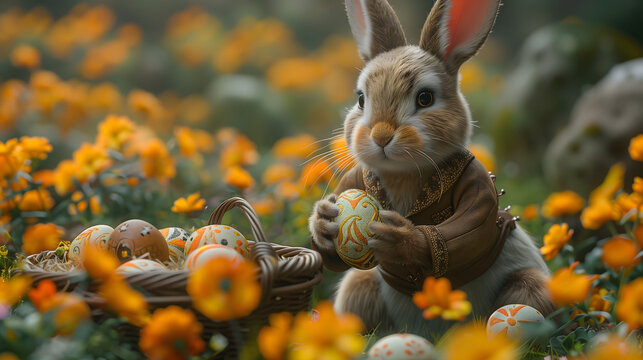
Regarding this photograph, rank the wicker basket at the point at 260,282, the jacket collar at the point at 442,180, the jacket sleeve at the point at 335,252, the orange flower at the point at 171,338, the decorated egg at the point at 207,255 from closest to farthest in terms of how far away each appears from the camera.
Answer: the orange flower at the point at 171,338
the wicker basket at the point at 260,282
the decorated egg at the point at 207,255
the jacket collar at the point at 442,180
the jacket sleeve at the point at 335,252

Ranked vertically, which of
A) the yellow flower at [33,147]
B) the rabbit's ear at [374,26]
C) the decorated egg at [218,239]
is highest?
the rabbit's ear at [374,26]

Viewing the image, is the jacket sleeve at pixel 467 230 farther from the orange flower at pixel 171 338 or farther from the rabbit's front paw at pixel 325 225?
the orange flower at pixel 171 338

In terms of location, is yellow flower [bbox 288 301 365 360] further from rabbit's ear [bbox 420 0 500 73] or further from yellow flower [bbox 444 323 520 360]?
rabbit's ear [bbox 420 0 500 73]

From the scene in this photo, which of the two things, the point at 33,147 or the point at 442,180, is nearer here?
the point at 442,180

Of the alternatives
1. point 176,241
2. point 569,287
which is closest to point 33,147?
point 176,241

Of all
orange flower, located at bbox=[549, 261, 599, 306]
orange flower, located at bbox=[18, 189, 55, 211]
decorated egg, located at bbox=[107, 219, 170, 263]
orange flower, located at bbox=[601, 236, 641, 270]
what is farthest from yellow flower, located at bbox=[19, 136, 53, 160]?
orange flower, located at bbox=[601, 236, 641, 270]

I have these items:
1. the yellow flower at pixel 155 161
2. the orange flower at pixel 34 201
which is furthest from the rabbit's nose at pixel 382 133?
the orange flower at pixel 34 201

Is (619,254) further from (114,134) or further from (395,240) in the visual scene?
(114,134)

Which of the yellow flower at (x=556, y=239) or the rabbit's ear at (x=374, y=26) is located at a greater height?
the rabbit's ear at (x=374, y=26)
